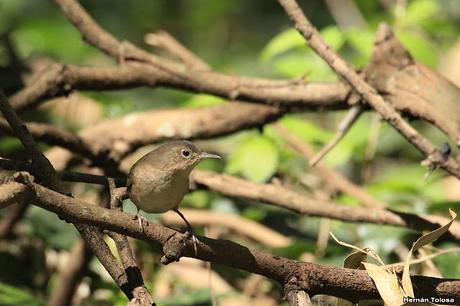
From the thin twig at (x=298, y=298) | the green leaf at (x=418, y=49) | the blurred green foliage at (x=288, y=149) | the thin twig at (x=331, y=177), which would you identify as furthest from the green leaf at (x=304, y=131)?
the thin twig at (x=298, y=298)

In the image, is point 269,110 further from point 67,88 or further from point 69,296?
point 69,296

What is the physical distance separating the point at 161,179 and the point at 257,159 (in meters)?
1.02

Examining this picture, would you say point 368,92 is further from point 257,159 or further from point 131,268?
point 131,268

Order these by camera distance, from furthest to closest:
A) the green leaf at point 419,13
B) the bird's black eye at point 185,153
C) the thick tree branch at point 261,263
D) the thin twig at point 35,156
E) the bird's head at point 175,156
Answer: the green leaf at point 419,13
the bird's black eye at point 185,153
the bird's head at point 175,156
the thin twig at point 35,156
the thick tree branch at point 261,263

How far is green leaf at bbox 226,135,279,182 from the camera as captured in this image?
3.97 m

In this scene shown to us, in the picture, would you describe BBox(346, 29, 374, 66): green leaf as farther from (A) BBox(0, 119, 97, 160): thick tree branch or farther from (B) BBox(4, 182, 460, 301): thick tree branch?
(B) BBox(4, 182, 460, 301): thick tree branch

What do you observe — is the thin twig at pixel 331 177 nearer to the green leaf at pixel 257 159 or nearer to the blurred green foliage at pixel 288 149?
the blurred green foliage at pixel 288 149

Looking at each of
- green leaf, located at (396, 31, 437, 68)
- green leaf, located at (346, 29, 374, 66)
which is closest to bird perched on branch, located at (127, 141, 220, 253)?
green leaf, located at (346, 29, 374, 66)

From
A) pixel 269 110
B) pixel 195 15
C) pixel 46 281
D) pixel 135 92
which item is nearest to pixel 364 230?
pixel 269 110

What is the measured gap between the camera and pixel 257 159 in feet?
13.3

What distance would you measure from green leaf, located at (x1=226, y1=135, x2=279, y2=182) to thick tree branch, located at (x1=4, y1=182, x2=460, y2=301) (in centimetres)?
152

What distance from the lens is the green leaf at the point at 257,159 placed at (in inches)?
156

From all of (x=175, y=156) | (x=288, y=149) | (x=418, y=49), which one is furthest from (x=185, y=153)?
(x=418, y=49)

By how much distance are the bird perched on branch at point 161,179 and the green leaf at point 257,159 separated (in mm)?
696
